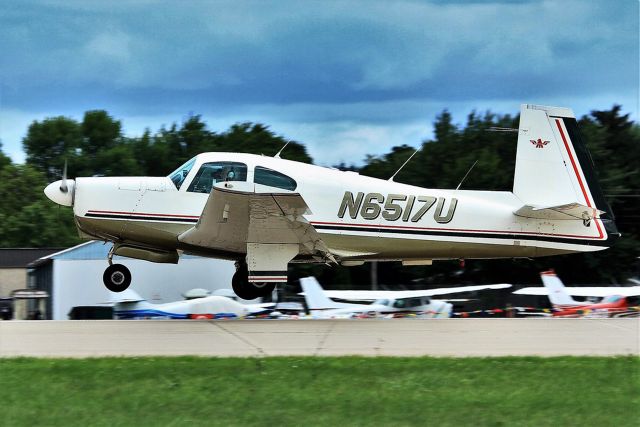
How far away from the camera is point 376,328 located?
1231 centimetres

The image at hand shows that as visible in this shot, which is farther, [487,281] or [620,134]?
[620,134]

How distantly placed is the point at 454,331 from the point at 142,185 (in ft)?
20.7

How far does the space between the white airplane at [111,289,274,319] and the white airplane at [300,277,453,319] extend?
1.30 metres

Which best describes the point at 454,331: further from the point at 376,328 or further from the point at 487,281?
the point at 487,281

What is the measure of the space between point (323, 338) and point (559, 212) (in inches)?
241

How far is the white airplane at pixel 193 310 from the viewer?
1969 centimetres

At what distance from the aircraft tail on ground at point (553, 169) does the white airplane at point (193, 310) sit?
7.80 meters

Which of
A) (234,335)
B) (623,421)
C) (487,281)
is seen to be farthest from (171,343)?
(487,281)

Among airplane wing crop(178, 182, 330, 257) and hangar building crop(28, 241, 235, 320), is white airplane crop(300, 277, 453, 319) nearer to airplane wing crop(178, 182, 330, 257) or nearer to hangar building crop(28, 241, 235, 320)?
hangar building crop(28, 241, 235, 320)

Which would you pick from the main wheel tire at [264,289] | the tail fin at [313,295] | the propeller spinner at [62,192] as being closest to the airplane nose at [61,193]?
the propeller spinner at [62,192]

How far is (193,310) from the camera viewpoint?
64.7 ft

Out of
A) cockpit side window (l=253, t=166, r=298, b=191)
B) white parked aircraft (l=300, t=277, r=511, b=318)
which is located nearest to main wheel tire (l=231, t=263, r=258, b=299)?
cockpit side window (l=253, t=166, r=298, b=191)

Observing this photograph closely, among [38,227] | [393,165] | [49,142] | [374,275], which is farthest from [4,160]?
[374,275]

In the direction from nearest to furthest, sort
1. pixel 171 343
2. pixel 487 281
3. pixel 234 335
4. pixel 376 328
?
pixel 171 343 → pixel 234 335 → pixel 376 328 → pixel 487 281
